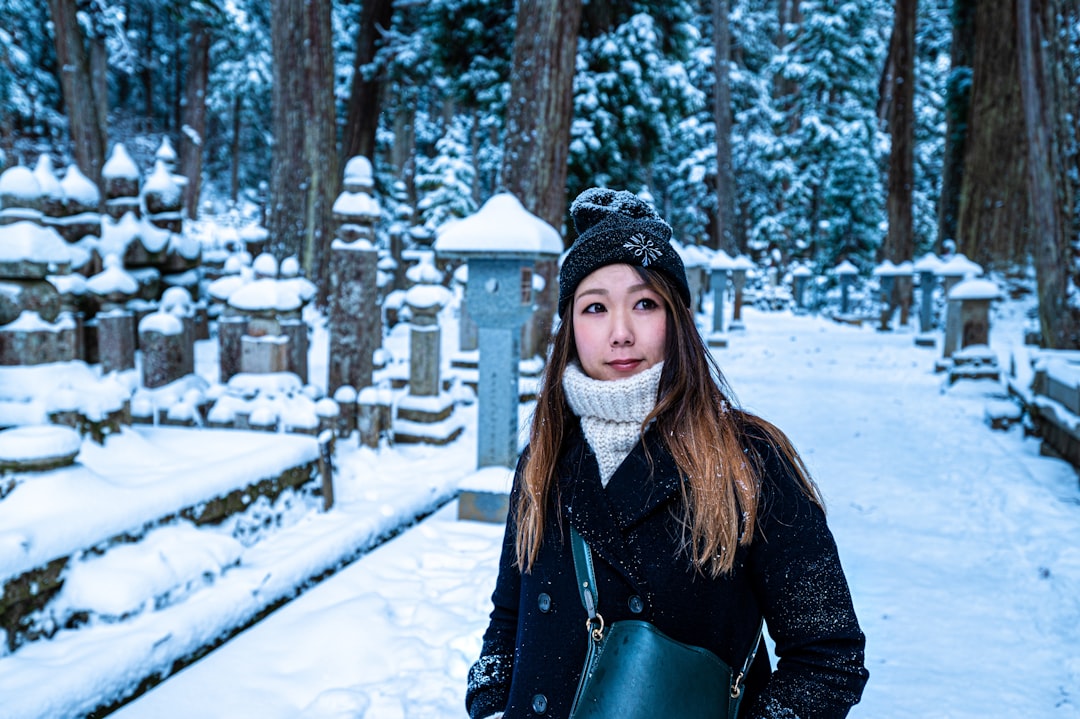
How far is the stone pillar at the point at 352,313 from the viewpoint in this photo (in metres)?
6.52

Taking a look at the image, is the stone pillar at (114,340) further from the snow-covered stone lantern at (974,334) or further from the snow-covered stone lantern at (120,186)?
the snow-covered stone lantern at (974,334)

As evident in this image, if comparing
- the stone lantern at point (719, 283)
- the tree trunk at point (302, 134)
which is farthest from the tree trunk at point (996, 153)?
the tree trunk at point (302, 134)

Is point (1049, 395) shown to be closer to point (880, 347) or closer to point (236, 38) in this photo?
point (880, 347)

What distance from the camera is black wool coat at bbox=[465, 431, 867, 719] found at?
127 cm

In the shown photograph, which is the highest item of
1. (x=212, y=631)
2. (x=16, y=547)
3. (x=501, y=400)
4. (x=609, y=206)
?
(x=609, y=206)

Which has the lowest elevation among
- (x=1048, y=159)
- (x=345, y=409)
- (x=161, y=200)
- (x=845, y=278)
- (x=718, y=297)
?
(x=345, y=409)

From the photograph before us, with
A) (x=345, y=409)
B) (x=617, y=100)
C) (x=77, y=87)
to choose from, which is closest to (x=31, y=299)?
(x=345, y=409)

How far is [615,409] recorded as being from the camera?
1489 mm

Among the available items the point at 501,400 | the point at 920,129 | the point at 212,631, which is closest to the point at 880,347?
the point at 501,400

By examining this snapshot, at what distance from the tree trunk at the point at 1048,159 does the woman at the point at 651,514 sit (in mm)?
7330

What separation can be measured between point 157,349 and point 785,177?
26.6 m

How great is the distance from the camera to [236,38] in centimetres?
2583

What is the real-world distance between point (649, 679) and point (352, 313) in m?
5.80

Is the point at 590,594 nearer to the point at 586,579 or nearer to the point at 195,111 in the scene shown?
the point at 586,579
